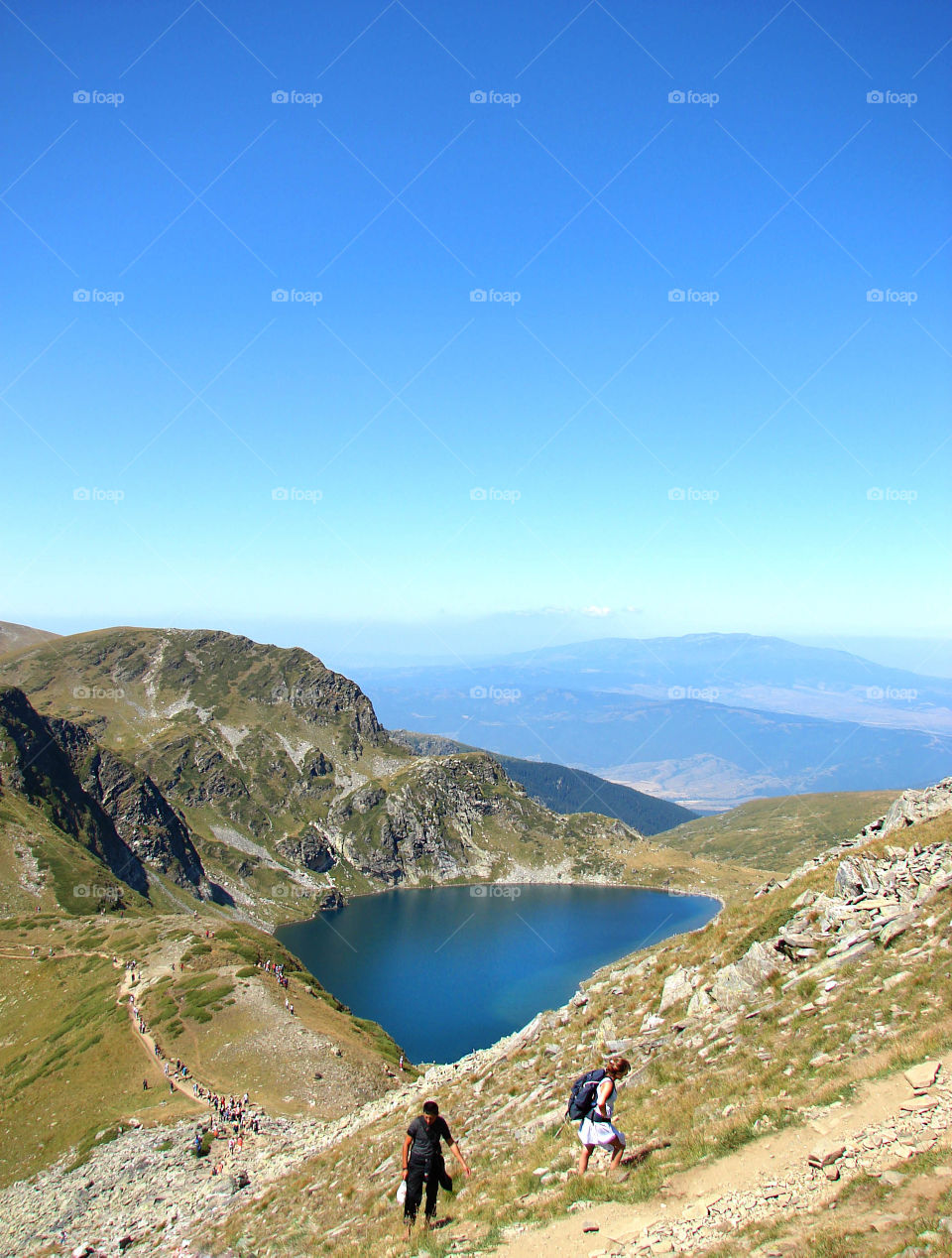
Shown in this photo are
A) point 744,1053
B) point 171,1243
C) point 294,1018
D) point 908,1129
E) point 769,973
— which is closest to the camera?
Answer: point 908,1129

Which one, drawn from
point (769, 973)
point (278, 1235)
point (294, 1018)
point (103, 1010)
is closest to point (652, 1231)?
point (769, 973)

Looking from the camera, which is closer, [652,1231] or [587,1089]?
[652,1231]

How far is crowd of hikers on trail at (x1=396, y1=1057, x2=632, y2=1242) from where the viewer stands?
15.9 m

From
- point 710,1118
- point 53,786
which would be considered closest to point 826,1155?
point 710,1118

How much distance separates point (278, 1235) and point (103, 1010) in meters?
50.0

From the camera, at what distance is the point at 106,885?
127000 millimetres

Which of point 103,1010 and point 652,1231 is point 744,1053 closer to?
point 652,1231

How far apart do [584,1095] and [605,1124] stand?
770 mm

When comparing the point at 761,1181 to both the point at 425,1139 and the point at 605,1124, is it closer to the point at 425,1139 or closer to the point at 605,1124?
the point at 605,1124

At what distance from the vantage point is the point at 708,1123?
16250mm

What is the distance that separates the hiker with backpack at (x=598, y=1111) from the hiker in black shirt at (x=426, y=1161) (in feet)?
10.6

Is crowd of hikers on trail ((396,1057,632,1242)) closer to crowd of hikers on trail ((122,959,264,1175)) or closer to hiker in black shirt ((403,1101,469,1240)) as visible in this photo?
hiker in black shirt ((403,1101,469,1240))

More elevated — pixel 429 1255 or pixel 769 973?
pixel 769 973

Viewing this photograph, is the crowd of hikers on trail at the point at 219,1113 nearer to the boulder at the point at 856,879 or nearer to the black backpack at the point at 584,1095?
the black backpack at the point at 584,1095
